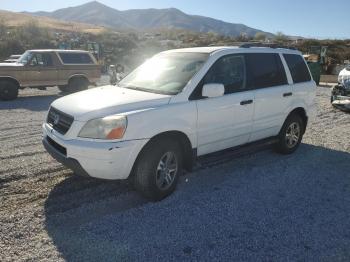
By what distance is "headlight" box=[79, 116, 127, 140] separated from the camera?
4055 mm

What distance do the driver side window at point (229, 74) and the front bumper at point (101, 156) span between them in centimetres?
146

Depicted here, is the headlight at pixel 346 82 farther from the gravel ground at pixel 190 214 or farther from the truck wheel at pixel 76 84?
the truck wheel at pixel 76 84

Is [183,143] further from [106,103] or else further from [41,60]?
[41,60]

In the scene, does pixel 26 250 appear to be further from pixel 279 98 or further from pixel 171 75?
pixel 279 98

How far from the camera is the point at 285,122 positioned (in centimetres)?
639

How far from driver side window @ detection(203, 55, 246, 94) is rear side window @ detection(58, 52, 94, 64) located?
10.3 metres

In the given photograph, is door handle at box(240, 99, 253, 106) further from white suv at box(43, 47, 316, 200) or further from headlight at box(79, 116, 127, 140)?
headlight at box(79, 116, 127, 140)

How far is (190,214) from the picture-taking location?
14.1 feet

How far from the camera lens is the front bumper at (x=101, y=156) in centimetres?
402

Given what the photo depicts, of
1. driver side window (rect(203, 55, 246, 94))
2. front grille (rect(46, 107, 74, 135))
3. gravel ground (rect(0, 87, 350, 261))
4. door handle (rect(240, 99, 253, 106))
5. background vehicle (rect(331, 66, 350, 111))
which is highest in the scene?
driver side window (rect(203, 55, 246, 94))

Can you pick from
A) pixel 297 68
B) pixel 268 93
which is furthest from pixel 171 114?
pixel 297 68

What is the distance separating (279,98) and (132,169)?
2.95 metres

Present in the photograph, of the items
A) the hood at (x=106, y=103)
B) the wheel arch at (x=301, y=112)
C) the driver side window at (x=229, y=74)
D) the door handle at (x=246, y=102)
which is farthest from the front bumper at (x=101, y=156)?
the wheel arch at (x=301, y=112)

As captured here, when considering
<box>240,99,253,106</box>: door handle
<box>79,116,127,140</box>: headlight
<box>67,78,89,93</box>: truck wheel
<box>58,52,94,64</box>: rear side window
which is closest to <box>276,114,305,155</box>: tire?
<box>240,99,253,106</box>: door handle
